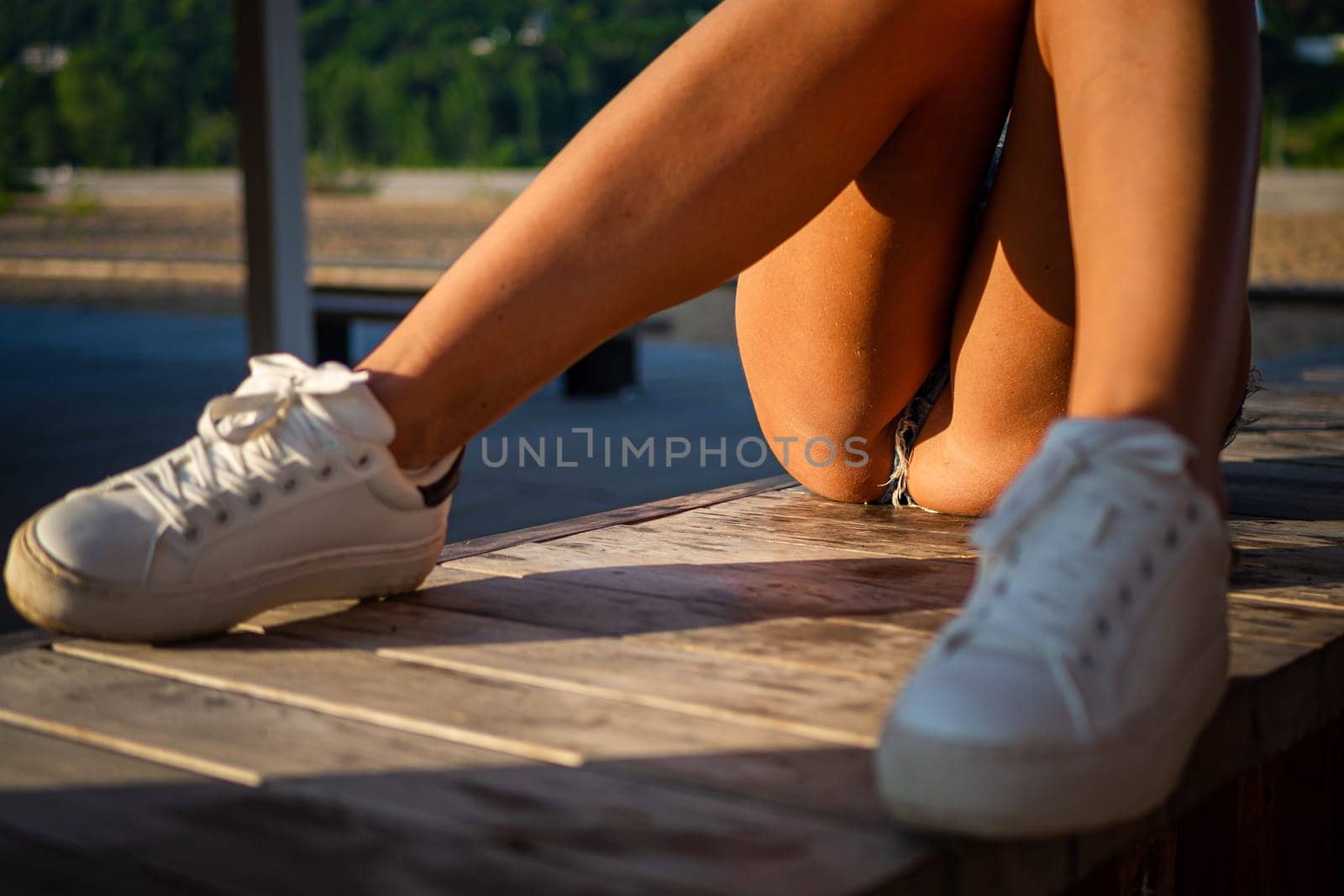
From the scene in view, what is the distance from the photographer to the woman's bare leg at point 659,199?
863 millimetres

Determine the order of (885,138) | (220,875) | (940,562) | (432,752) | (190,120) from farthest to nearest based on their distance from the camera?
(190,120) < (940,562) < (885,138) < (432,752) < (220,875)

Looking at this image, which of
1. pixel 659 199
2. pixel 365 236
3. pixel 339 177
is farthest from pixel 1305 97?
pixel 659 199

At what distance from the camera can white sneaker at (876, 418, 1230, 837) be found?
0.56 meters

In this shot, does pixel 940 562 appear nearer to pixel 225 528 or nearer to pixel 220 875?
pixel 225 528

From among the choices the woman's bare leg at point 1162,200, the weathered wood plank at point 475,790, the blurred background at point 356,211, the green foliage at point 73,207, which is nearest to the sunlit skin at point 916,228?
the woman's bare leg at point 1162,200

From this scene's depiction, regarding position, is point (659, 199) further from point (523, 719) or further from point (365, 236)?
point (365, 236)

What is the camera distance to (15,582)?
825 millimetres

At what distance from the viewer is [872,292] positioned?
1.15 m

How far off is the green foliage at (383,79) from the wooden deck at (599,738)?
70 centimetres

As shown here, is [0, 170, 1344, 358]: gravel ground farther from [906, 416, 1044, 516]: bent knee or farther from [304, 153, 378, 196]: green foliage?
[906, 416, 1044, 516]: bent knee

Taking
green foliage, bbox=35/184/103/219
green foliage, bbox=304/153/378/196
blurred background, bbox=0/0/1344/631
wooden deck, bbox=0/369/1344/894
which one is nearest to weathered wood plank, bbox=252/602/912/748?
wooden deck, bbox=0/369/1344/894

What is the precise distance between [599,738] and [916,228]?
572 millimetres

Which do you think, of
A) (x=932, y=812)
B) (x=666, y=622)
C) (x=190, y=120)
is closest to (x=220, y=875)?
(x=932, y=812)

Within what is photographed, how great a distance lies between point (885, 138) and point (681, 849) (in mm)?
573
